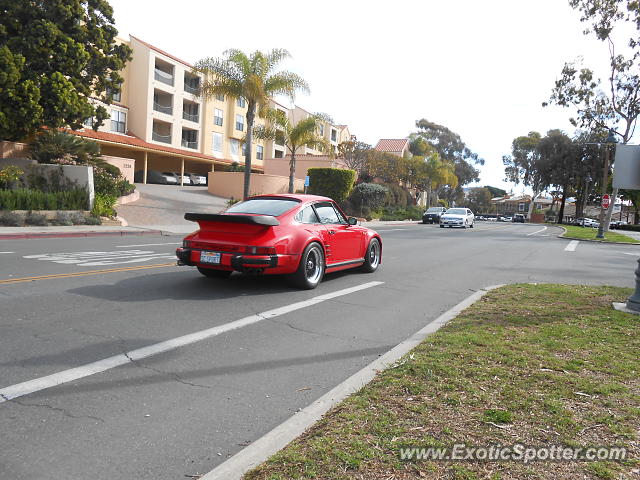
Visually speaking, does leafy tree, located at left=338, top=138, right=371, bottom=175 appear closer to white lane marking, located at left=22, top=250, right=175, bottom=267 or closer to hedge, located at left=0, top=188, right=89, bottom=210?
hedge, located at left=0, top=188, right=89, bottom=210

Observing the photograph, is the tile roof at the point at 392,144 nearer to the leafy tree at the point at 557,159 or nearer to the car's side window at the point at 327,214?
the leafy tree at the point at 557,159

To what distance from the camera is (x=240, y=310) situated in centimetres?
659

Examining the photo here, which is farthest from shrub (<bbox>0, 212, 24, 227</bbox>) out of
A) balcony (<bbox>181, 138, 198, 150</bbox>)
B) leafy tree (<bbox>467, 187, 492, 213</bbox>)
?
leafy tree (<bbox>467, 187, 492, 213</bbox>)

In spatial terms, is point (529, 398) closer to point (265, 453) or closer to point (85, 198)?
point (265, 453)

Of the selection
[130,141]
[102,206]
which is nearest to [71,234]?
[102,206]

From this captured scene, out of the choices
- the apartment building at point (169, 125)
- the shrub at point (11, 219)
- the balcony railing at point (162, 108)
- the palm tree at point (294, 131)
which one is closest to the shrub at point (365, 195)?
the apartment building at point (169, 125)

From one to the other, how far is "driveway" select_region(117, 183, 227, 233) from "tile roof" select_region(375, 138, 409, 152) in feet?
107

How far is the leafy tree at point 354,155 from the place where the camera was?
48.1m

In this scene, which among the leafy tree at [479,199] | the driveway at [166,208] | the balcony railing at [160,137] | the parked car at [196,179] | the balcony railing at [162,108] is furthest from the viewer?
the leafy tree at [479,199]

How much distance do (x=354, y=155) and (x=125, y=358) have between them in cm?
4478

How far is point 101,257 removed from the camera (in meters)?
10.9

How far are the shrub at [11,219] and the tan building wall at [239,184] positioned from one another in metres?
19.2

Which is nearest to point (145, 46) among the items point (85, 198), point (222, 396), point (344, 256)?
point (85, 198)

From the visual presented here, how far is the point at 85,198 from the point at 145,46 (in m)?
25.2
